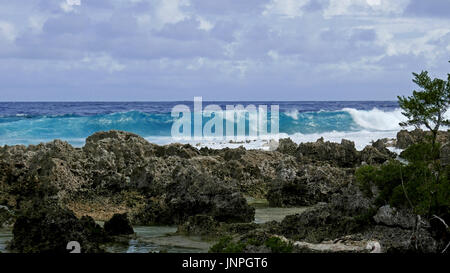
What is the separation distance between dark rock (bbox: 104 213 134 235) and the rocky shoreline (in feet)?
0.06

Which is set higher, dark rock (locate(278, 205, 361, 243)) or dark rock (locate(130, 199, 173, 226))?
dark rock (locate(278, 205, 361, 243))

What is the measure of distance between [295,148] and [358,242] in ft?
38.7

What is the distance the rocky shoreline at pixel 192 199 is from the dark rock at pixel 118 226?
17 mm

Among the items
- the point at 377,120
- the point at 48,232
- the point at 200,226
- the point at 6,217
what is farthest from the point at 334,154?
the point at 377,120

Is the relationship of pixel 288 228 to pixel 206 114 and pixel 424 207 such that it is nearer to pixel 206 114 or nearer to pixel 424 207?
pixel 424 207

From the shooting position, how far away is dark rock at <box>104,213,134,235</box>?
31.1 ft

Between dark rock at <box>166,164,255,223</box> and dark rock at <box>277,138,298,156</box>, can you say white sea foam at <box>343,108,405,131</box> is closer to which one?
dark rock at <box>277,138,298,156</box>

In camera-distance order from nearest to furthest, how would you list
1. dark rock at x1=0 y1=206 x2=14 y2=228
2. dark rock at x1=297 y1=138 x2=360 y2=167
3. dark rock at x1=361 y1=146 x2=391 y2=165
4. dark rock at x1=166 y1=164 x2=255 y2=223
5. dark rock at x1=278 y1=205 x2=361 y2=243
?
dark rock at x1=278 y1=205 x2=361 y2=243
dark rock at x1=0 y1=206 x2=14 y2=228
dark rock at x1=166 y1=164 x2=255 y2=223
dark rock at x1=361 y1=146 x2=391 y2=165
dark rock at x1=297 y1=138 x2=360 y2=167

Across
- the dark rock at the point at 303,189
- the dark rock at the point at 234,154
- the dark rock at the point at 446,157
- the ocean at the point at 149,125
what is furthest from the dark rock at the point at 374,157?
the ocean at the point at 149,125

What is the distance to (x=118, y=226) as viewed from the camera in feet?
31.3

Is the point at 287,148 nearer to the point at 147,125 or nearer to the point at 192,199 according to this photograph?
the point at 192,199

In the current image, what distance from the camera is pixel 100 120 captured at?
49.3 meters

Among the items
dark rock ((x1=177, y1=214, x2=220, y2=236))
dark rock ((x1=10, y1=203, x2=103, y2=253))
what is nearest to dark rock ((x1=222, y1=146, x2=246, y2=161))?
dark rock ((x1=177, y1=214, x2=220, y2=236))

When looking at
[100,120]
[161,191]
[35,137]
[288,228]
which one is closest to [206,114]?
[100,120]
